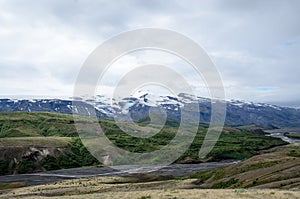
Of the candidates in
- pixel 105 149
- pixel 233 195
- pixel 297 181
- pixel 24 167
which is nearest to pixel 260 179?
pixel 297 181

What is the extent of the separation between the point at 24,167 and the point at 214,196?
130781 mm

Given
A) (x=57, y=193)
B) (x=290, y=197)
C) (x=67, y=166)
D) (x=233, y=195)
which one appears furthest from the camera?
(x=67, y=166)

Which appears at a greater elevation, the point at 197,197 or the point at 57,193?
the point at 197,197

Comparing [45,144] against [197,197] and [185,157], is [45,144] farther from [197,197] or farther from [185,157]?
[197,197]

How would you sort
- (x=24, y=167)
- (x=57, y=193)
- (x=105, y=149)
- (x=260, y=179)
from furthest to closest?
(x=105, y=149), (x=24, y=167), (x=57, y=193), (x=260, y=179)

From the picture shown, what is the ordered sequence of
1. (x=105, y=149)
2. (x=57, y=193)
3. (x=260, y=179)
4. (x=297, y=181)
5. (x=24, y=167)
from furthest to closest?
(x=105, y=149)
(x=24, y=167)
(x=57, y=193)
(x=260, y=179)
(x=297, y=181)

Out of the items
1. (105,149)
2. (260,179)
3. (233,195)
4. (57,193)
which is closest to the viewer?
(233,195)

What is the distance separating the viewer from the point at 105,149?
176 m

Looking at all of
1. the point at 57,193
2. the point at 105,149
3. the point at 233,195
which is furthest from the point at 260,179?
the point at 105,149

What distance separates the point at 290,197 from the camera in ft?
99.4

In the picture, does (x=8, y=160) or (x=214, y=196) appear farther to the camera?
(x=8, y=160)

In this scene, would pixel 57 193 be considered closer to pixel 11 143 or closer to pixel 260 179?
pixel 260 179

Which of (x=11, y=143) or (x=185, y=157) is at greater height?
(x=11, y=143)

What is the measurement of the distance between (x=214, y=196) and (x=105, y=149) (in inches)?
5835
